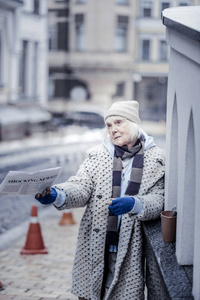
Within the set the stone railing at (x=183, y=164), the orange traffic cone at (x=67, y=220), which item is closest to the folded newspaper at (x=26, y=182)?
the stone railing at (x=183, y=164)

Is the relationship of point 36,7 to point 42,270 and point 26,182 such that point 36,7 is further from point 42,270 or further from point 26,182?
point 26,182

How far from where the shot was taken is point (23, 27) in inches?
1259

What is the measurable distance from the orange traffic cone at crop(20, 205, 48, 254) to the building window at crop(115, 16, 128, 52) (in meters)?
42.0

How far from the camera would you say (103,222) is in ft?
13.1

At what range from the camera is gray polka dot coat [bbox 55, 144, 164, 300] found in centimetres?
390

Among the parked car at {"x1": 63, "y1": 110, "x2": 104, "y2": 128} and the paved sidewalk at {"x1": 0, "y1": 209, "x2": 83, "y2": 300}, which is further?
the parked car at {"x1": 63, "y1": 110, "x2": 104, "y2": 128}

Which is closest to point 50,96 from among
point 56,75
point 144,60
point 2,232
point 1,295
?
point 56,75

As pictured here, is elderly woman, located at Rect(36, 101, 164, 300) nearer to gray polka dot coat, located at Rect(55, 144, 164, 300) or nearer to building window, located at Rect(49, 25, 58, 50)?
gray polka dot coat, located at Rect(55, 144, 164, 300)

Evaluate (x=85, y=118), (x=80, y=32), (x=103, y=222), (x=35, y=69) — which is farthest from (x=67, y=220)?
(x=80, y=32)

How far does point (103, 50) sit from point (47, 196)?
45.3 metres

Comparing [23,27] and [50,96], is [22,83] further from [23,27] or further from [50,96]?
[50,96]

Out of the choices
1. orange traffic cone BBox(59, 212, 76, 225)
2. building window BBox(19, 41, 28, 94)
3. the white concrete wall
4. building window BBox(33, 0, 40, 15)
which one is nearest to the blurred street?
orange traffic cone BBox(59, 212, 76, 225)

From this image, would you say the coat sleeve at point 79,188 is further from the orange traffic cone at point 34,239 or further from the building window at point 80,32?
the building window at point 80,32

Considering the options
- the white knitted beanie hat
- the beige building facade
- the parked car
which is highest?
the white knitted beanie hat
